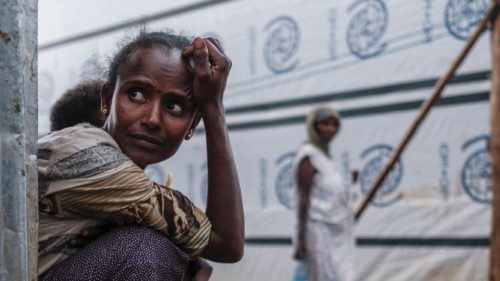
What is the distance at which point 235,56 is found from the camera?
17.8 feet

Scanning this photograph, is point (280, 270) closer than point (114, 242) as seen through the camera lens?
No

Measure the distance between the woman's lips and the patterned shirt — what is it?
7cm

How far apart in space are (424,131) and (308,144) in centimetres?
74

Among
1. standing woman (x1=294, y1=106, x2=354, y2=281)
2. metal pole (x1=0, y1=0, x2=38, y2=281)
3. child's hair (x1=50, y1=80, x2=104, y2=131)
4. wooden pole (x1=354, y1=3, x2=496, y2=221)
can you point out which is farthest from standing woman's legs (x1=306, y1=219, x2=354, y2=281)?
metal pole (x1=0, y1=0, x2=38, y2=281)

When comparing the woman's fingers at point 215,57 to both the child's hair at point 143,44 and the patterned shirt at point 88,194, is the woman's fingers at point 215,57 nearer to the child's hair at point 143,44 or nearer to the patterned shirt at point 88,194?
the child's hair at point 143,44

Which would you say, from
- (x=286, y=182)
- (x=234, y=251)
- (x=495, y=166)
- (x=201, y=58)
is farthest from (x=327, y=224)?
(x=201, y=58)

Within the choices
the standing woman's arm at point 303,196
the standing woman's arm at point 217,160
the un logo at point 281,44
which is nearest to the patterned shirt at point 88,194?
the standing woman's arm at point 217,160

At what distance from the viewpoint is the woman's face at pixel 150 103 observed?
133 cm

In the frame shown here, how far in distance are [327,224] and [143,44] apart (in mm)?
2916

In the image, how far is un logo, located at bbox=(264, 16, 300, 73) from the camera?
5.12 metres

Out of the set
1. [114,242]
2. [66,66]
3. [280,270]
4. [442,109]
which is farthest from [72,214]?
[66,66]

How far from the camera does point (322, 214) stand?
4.16 m

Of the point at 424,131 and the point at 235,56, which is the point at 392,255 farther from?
the point at 235,56

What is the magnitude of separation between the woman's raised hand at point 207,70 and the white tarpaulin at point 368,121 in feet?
10.0
